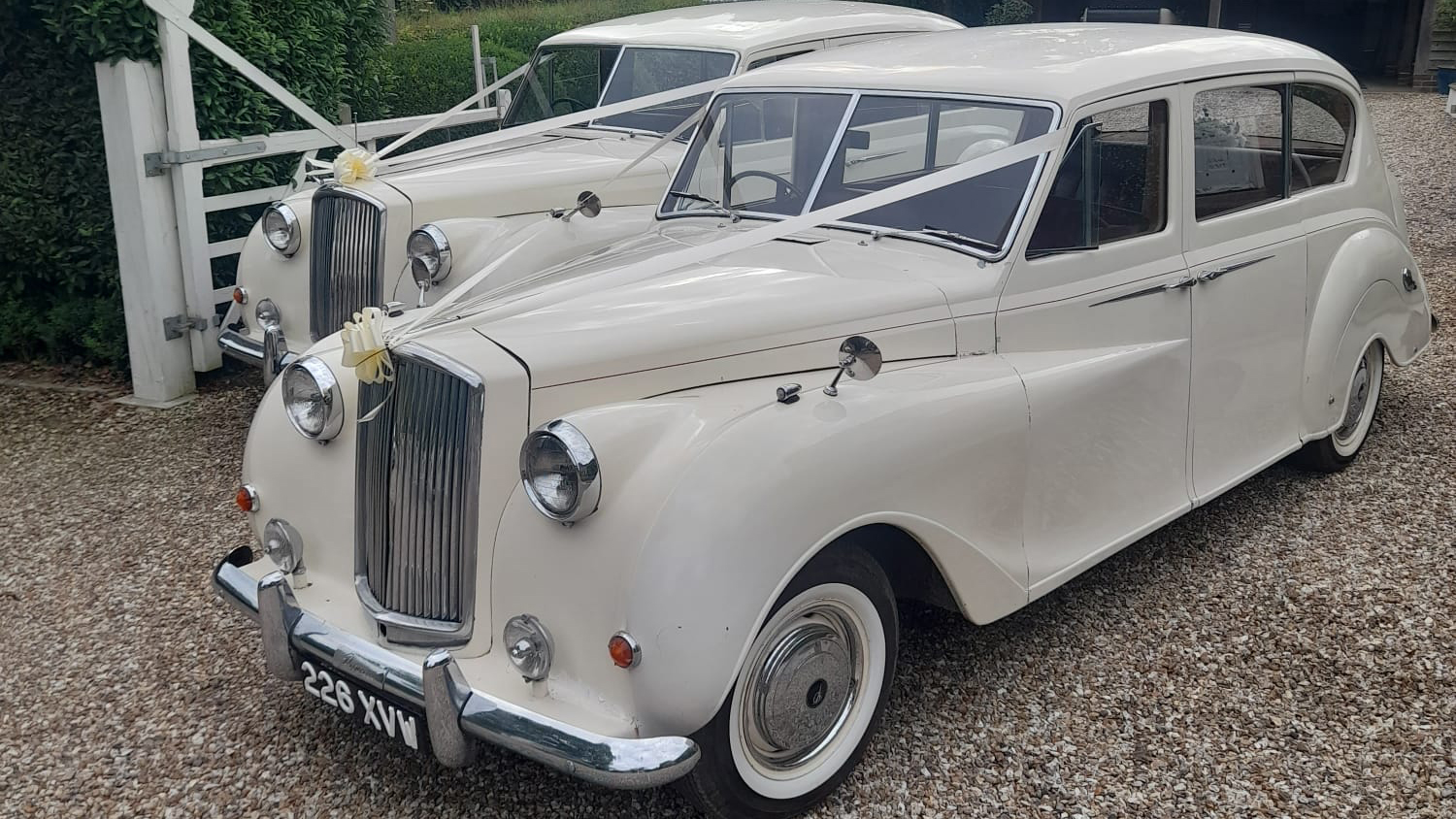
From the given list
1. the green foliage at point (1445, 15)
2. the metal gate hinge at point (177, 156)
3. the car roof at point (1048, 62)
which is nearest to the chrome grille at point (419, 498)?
the car roof at point (1048, 62)

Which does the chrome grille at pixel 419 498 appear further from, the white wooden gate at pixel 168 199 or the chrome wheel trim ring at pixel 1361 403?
the white wooden gate at pixel 168 199

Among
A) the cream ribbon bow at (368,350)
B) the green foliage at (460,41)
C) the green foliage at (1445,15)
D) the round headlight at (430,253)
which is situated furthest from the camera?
the green foliage at (1445,15)

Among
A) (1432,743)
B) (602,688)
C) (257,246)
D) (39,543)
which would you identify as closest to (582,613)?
(602,688)

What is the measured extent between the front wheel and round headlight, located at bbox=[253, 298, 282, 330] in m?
3.79

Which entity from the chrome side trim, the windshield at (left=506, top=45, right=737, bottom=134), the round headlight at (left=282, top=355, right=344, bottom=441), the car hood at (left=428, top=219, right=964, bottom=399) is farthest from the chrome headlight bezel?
the chrome side trim

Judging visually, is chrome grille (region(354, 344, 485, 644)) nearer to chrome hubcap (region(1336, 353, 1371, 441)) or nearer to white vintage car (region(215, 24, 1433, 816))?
white vintage car (region(215, 24, 1433, 816))

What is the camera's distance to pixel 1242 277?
4.23 metres

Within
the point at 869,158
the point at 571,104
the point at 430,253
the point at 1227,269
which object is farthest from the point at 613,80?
the point at 1227,269

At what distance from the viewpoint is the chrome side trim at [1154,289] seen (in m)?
3.81

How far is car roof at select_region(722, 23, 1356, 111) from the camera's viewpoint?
3.87 metres

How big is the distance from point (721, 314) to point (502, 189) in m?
2.82

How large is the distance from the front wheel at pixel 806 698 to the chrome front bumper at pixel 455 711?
0.22 metres

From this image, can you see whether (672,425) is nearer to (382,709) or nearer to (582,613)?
(582,613)

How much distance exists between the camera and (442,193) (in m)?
5.67
